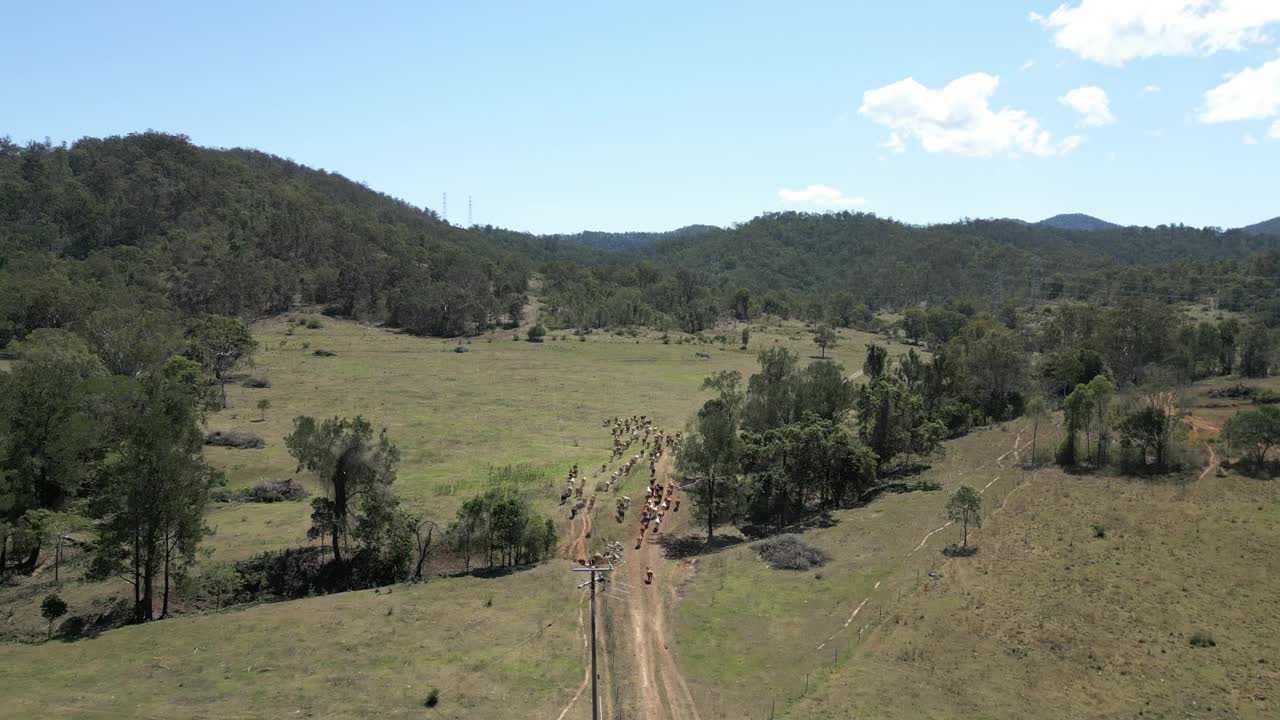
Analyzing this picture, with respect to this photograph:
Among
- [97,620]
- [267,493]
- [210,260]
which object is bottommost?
[97,620]

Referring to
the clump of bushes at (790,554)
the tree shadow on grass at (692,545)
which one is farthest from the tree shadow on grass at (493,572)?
the clump of bushes at (790,554)

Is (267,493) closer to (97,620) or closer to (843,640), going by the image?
(97,620)

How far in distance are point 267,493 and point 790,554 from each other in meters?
35.1

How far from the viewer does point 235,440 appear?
2494 inches

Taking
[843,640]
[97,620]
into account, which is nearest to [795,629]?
[843,640]

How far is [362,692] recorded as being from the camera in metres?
26.5

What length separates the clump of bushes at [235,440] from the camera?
63.2 m

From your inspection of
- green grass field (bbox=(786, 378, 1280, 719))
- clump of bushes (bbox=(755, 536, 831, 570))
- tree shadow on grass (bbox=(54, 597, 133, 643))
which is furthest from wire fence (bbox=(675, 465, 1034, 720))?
tree shadow on grass (bbox=(54, 597, 133, 643))

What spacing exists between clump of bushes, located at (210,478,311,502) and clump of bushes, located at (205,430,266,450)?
38.0ft

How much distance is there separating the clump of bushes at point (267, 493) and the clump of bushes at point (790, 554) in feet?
104

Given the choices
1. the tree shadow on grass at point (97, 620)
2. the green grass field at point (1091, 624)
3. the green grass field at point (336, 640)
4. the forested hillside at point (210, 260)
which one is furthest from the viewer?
the forested hillside at point (210, 260)

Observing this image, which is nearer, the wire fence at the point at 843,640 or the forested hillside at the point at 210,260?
the wire fence at the point at 843,640

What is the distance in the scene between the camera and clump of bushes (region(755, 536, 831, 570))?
1567 inches

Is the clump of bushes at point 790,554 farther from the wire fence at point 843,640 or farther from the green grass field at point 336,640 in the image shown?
the green grass field at point 336,640
